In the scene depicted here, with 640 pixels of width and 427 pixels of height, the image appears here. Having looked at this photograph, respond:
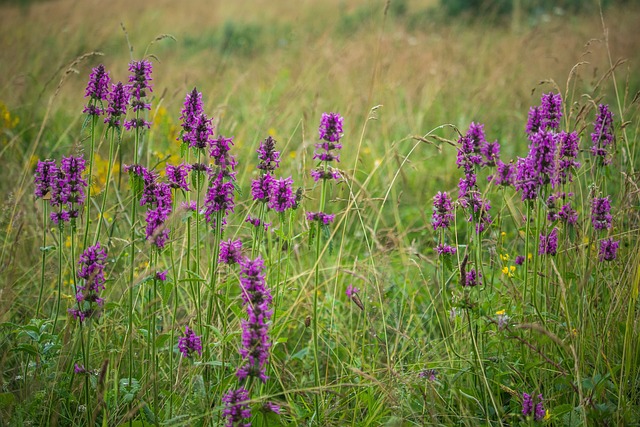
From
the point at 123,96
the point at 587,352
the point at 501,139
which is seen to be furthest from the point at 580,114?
the point at 501,139

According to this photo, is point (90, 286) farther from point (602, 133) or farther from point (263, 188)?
point (602, 133)

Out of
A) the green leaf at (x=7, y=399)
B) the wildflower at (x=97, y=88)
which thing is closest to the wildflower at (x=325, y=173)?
the wildflower at (x=97, y=88)

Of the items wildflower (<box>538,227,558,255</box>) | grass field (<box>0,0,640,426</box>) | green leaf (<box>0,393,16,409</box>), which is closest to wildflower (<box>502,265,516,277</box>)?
grass field (<box>0,0,640,426</box>)

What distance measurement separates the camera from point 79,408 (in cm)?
199

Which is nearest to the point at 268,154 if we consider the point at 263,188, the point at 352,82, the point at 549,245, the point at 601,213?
the point at 263,188

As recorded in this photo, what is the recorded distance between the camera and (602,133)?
2.21 metres

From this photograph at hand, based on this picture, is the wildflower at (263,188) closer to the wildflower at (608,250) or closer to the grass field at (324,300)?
the grass field at (324,300)

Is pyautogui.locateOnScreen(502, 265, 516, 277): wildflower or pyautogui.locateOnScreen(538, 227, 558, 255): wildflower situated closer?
pyautogui.locateOnScreen(538, 227, 558, 255): wildflower

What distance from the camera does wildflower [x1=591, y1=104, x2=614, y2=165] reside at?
2.21 meters

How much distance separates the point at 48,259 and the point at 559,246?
7.91ft

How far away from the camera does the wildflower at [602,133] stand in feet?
7.24

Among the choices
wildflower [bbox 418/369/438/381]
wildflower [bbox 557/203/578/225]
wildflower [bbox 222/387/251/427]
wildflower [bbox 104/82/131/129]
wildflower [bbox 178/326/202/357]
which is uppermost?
wildflower [bbox 104/82/131/129]

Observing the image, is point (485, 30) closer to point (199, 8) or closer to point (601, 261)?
point (601, 261)

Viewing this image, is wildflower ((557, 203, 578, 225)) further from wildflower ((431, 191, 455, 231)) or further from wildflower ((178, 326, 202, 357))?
wildflower ((178, 326, 202, 357))
